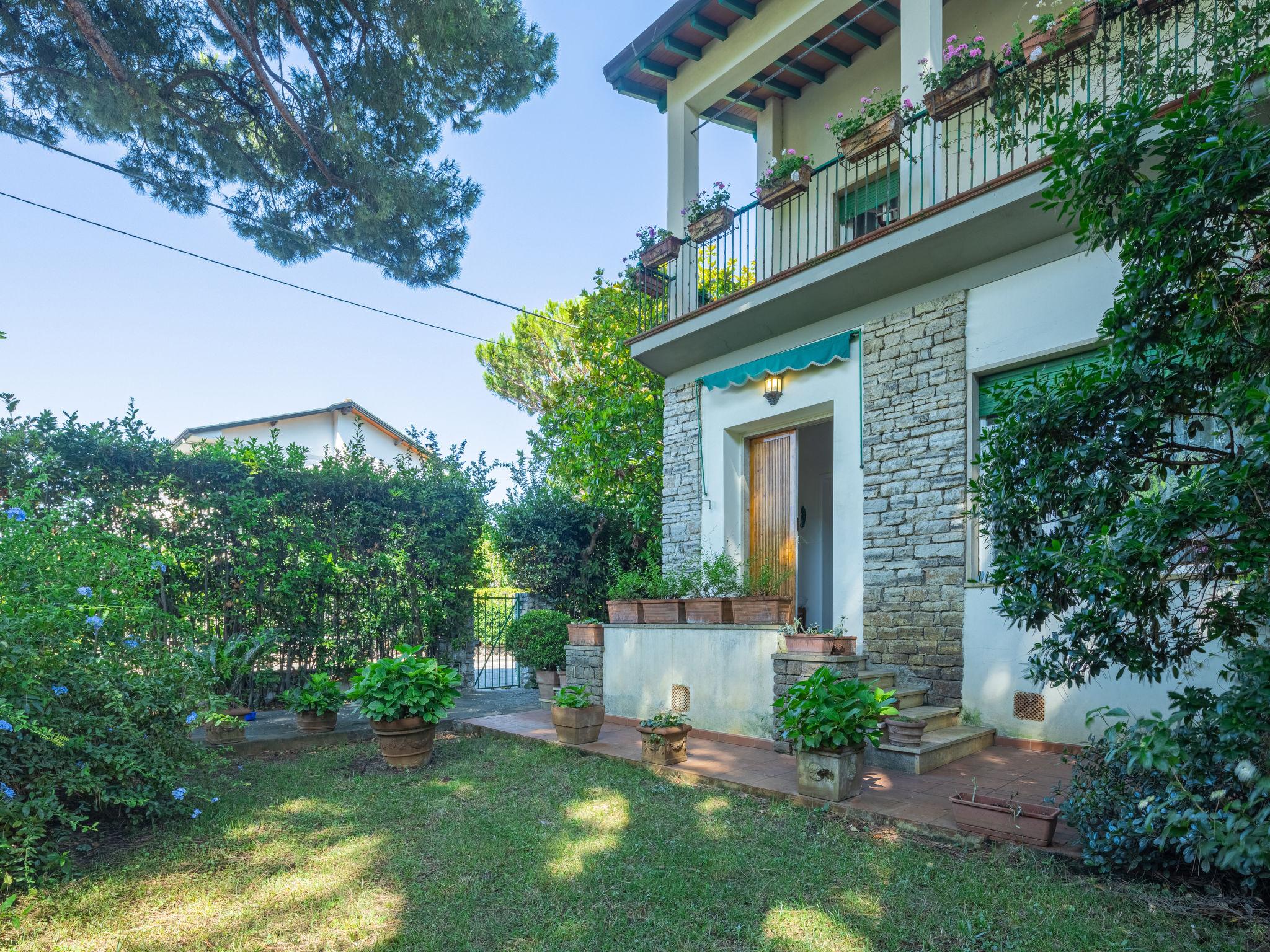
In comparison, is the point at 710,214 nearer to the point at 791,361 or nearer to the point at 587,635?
the point at 791,361

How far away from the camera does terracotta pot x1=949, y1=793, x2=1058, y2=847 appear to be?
3.19 meters

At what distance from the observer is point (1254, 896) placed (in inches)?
102

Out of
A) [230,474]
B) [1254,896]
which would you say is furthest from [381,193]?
[1254,896]

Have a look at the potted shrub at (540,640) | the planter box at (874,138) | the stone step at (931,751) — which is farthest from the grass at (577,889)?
the planter box at (874,138)

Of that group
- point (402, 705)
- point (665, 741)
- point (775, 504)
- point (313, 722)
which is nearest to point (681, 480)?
point (775, 504)

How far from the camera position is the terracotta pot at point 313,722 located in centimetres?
616

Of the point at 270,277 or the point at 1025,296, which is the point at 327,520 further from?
the point at 1025,296

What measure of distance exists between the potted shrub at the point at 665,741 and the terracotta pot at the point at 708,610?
3.33 feet

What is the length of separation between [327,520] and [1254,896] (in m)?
7.97

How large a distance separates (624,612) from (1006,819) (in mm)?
3878

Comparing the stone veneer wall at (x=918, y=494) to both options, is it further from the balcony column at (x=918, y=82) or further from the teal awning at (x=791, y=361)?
the balcony column at (x=918, y=82)

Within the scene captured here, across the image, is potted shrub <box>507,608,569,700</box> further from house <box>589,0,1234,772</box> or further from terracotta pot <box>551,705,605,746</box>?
terracotta pot <box>551,705,605,746</box>

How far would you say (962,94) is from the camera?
5543 mm

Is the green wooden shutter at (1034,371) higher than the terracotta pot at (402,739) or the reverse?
higher
